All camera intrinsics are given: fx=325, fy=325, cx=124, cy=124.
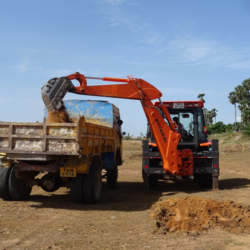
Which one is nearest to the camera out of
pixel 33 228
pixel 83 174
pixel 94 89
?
pixel 33 228

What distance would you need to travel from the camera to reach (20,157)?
6.89m

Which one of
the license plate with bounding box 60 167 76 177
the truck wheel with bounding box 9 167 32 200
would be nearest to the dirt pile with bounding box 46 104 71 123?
the license plate with bounding box 60 167 76 177

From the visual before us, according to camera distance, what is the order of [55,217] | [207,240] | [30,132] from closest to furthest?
[207,240] < [55,217] < [30,132]

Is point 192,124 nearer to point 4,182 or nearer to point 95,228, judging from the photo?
point 95,228

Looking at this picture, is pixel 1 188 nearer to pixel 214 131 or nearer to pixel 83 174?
pixel 83 174

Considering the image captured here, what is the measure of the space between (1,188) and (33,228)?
2485mm

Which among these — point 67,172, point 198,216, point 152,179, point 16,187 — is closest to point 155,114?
point 152,179

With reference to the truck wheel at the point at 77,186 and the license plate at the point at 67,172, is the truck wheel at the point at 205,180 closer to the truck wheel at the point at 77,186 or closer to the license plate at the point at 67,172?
the truck wheel at the point at 77,186

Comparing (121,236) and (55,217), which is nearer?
(121,236)

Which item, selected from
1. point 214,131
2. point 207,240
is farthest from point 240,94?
point 207,240

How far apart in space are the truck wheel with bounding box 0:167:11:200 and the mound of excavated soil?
3618mm

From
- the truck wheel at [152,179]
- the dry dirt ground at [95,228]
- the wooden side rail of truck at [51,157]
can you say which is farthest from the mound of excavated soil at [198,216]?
the truck wheel at [152,179]

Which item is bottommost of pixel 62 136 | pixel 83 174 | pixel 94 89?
pixel 83 174

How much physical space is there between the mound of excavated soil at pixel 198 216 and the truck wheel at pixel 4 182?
3.62 m
